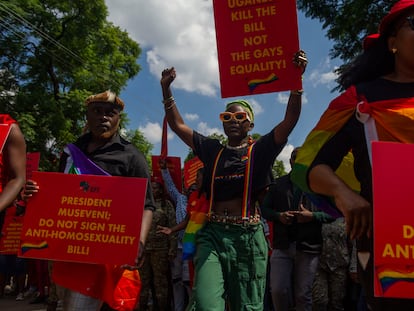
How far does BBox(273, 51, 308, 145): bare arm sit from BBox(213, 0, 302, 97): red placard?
62 millimetres

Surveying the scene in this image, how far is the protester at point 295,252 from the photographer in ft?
16.1

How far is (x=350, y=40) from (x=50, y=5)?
13.1 meters

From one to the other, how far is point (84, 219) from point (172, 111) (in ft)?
3.78

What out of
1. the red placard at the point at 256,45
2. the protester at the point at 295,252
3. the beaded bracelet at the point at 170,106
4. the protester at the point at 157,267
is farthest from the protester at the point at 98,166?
the protester at the point at 157,267

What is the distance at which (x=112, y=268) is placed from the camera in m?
3.05

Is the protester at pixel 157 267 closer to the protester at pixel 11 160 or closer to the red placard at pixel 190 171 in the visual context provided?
the red placard at pixel 190 171

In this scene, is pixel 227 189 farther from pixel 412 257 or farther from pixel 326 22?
pixel 326 22

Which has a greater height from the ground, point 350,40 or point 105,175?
point 350,40

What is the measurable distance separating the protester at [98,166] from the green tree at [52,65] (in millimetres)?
13068

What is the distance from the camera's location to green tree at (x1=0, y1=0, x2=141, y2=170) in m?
16.7

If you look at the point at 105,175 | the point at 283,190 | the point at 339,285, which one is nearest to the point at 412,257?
the point at 105,175

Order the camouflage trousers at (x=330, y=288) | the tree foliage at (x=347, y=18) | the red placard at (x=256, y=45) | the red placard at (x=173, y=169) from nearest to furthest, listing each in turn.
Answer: the red placard at (x=256, y=45) < the camouflage trousers at (x=330, y=288) < the red placard at (x=173, y=169) < the tree foliage at (x=347, y=18)

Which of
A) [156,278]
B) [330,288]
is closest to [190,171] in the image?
[156,278]

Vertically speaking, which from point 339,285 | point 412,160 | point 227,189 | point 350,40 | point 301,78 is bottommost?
point 339,285
